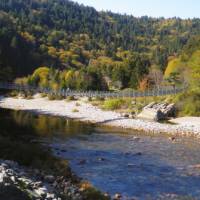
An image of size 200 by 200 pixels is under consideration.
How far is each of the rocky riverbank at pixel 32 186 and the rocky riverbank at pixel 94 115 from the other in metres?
24.6

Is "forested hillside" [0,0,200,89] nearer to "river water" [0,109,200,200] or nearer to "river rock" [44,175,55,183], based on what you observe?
"river water" [0,109,200,200]

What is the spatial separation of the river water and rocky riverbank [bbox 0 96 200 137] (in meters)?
3.79

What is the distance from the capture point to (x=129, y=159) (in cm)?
2708

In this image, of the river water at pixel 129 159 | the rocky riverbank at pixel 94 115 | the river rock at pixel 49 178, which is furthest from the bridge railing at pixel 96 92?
the river rock at pixel 49 178

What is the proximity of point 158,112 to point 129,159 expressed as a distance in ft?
86.3

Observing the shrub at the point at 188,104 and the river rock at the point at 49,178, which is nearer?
the river rock at the point at 49,178

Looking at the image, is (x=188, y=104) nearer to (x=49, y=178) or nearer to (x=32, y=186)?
(x=49, y=178)

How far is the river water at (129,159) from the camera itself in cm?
2002

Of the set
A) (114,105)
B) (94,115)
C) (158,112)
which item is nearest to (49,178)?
(158,112)

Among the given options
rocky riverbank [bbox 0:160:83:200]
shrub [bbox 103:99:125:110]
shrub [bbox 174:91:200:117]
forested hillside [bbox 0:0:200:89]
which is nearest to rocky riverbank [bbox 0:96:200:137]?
shrub [bbox 103:99:125:110]

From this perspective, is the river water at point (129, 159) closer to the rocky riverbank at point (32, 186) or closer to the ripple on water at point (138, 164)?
the ripple on water at point (138, 164)

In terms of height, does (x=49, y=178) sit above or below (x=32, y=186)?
below

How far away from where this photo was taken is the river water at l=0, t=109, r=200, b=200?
65.7 feet

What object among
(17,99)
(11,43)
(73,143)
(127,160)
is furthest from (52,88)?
(127,160)
